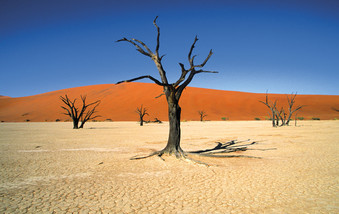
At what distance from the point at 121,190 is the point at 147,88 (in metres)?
62.3

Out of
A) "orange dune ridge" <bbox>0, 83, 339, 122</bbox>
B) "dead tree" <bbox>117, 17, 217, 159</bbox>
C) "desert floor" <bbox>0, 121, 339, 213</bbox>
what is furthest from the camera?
"orange dune ridge" <bbox>0, 83, 339, 122</bbox>

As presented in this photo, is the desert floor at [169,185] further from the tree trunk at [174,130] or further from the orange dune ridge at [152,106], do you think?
the orange dune ridge at [152,106]

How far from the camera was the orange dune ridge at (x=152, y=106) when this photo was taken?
144 ft

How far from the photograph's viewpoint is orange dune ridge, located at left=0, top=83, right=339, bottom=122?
43.9 meters

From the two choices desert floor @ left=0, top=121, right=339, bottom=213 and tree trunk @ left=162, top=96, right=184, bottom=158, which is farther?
tree trunk @ left=162, top=96, right=184, bottom=158

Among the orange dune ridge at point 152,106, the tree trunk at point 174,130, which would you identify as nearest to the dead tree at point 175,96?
the tree trunk at point 174,130

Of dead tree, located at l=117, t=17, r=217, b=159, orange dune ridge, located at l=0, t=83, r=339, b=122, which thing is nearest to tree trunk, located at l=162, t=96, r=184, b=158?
dead tree, located at l=117, t=17, r=217, b=159

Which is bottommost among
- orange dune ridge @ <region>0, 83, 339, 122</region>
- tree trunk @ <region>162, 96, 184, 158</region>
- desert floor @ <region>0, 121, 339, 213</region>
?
desert floor @ <region>0, 121, 339, 213</region>

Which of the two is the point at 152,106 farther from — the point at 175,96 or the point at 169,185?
the point at 169,185

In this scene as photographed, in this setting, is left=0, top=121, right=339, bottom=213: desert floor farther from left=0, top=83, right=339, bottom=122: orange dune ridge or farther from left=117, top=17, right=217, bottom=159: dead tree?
left=0, top=83, right=339, bottom=122: orange dune ridge

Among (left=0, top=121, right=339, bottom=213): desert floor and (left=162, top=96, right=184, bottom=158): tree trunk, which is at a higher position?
(left=162, top=96, right=184, bottom=158): tree trunk

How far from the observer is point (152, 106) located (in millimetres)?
49531

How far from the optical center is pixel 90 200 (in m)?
3.06

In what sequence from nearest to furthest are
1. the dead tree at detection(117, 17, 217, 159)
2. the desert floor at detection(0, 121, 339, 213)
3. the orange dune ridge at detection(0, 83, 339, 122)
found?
the desert floor at detection(0, 121, 339, 213), the dead tree at detection(117, 17, 217, 159), the orange dune ridge at detection(0, 83, 339, 122)
